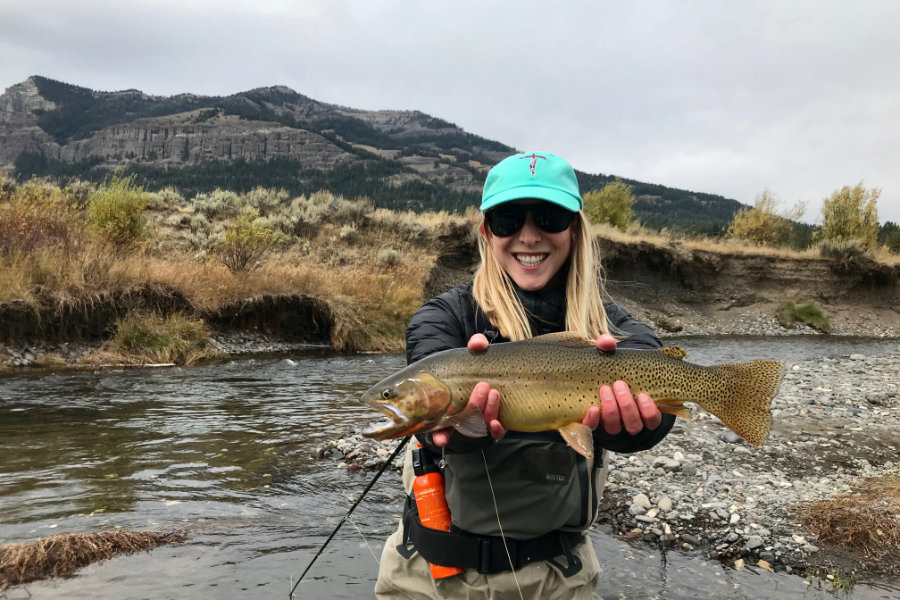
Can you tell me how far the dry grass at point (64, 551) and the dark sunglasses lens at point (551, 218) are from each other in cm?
391

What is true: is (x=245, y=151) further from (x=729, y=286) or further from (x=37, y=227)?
(x=37, y=227)

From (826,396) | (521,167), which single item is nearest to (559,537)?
(521,167)

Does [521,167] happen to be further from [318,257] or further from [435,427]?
[318,257]

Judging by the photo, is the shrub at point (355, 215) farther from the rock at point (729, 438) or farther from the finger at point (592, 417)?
the finger at point (592, 417)

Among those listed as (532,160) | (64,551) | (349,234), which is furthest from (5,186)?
(532,160)

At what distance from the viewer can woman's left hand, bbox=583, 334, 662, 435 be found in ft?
7.47

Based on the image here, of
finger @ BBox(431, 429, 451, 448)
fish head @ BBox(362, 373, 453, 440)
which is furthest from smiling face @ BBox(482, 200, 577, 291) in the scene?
finger @ BBox(431, 429, 451, 448)

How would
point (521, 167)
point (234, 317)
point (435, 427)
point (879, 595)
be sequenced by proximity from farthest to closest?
point (234, 317)
point (879, 595)
point (521, 167)
point (435, 427)

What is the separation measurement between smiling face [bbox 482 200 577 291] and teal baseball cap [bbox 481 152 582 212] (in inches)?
5.9

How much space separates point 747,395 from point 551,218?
1.18 meters

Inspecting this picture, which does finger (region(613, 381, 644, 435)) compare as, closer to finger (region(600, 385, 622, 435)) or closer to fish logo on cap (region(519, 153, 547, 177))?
finger (region(600, 385, 622, 435))

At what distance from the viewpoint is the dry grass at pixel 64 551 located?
12.9ft

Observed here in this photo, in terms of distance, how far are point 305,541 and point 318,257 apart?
813 inches

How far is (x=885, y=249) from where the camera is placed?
3425 centimetres
